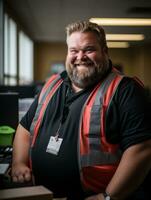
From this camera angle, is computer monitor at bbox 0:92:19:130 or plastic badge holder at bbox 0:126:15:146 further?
computer monitor at bbox 0:92:19:130

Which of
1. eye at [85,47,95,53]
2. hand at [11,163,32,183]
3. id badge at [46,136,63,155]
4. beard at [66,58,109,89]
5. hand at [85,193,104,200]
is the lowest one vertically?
hand at [85,193,104,200]

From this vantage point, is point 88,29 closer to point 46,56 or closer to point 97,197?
point 97,197

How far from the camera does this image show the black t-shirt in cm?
138

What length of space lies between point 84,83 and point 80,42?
198 mm

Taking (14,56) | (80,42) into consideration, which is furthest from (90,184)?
(14,56)

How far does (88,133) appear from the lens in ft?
4.66

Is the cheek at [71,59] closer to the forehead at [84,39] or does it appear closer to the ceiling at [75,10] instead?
the forehead at [84,39]

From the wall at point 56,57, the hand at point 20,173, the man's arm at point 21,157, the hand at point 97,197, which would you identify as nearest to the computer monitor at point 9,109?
the man's arm at point 21,157

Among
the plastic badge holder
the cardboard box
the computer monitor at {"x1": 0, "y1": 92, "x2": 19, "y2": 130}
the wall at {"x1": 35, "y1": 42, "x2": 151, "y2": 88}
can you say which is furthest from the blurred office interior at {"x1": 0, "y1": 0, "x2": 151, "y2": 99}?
the cardboard box

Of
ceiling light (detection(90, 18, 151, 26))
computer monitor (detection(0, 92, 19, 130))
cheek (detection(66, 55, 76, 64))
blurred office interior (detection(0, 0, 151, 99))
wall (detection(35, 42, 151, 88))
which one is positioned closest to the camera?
cheek (detection(66, 55, 76, 64))

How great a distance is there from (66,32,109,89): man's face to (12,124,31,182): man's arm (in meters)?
0.41

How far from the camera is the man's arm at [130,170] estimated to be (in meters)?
1.34

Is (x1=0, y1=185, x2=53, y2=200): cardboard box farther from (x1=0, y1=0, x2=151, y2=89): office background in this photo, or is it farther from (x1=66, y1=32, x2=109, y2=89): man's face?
(x1=0, y1=0, x2=151, y2=89): office background

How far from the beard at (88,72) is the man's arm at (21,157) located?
402mm
